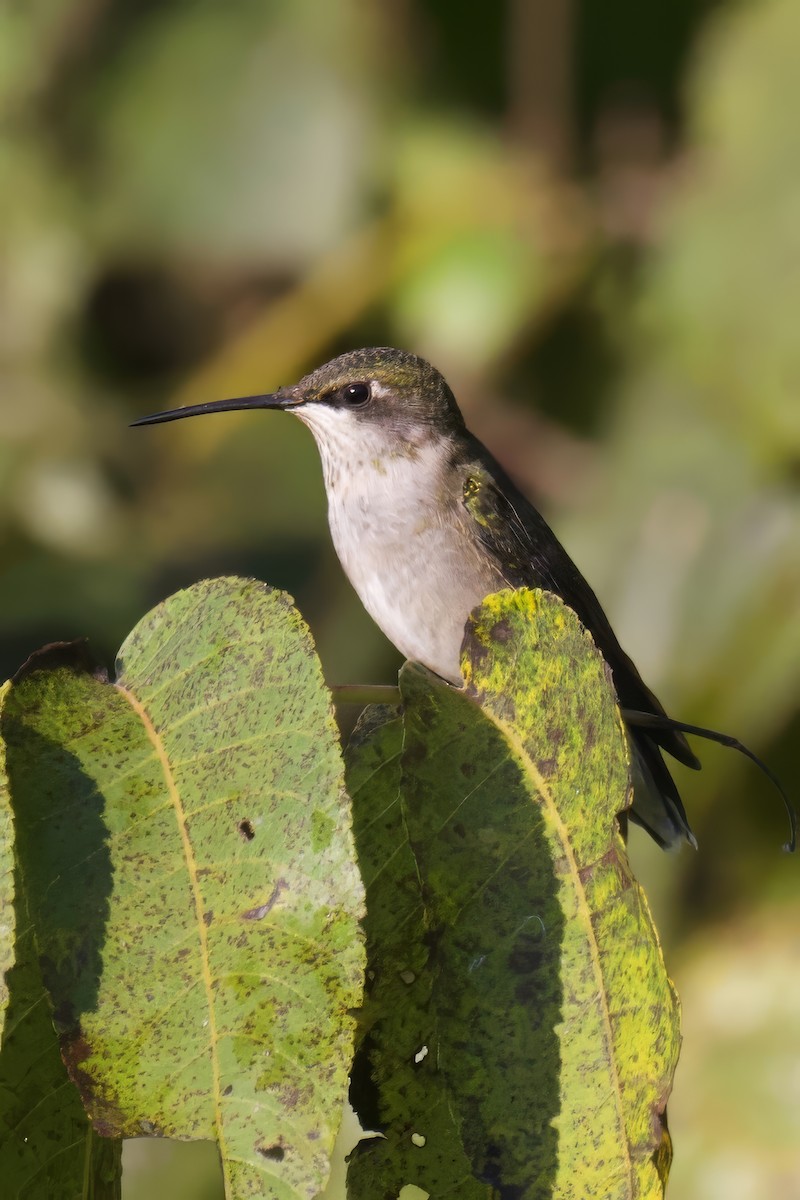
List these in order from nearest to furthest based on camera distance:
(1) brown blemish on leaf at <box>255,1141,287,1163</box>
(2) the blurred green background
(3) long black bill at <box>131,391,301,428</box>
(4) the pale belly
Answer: (1) brown blemish on leaf at <box>255,1141,287,1163</box> < (4) the pale belly < (3) long black bill at <box>131,391,301,428</box> < (2) the blurred green background

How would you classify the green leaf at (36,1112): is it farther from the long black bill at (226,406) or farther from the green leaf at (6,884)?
the long black bill at (226,406)

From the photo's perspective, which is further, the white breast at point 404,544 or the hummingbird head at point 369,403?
the hummingbird head at point 369,403

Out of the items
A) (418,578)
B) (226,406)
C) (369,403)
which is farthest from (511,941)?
(369,403)

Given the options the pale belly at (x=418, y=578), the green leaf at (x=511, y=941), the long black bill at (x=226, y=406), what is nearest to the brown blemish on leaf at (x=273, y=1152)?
the green leaf at (x=511, y=941)

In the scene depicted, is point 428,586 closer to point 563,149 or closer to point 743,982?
point 743,982

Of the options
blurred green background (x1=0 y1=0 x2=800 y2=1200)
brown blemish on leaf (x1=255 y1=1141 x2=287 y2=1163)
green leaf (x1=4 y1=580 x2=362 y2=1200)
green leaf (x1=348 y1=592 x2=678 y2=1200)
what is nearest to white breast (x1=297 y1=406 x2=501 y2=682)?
blurred green background (x1=0 y1=0 x2=800 y2=1200)

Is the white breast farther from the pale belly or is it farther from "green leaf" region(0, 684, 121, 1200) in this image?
"green leaf" region(0, 684, 121, 1200)

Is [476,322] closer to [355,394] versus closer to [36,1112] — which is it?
[355,394]
